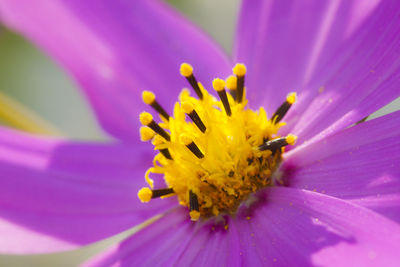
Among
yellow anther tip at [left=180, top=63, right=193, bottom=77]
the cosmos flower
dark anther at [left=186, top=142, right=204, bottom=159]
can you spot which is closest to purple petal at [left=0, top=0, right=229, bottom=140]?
the cosmos flower

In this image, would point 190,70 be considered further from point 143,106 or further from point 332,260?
point 332,260

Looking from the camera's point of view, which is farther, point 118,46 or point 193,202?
point 118,46

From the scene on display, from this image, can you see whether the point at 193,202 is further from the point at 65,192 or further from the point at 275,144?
the point at 65,192

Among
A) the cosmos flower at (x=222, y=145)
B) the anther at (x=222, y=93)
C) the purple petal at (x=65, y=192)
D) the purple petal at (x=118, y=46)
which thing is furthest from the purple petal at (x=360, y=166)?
the purple petal at (x=118, y=46)

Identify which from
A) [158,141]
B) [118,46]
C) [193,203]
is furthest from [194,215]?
[118,46]

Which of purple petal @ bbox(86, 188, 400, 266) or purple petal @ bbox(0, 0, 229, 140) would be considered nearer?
purple petal @ bbox(86, 188, 400, 266)

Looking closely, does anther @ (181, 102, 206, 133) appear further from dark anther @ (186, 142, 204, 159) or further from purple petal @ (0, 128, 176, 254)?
purple petal @ (0, 128, 176, 254)

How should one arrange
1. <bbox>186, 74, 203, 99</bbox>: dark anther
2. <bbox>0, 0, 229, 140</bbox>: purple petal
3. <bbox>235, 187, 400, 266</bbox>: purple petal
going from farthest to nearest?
<bbox>0, 0, 229, 140</bbox>: purple petal → <bbox>186, 74, 203, 99</bbox>: dark anther → <bbox>235, 187, 400, 266</bbox>: purple petal

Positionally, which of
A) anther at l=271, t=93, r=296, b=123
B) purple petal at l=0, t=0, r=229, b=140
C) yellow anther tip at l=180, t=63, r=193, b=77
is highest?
purple petal at l=0, t=0, r=229, b=140
